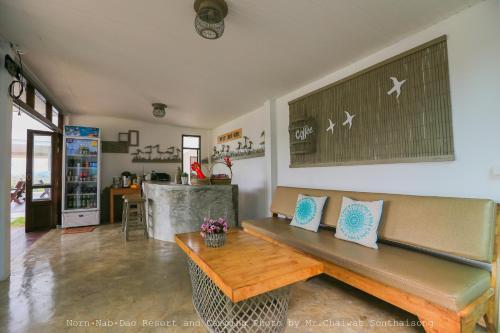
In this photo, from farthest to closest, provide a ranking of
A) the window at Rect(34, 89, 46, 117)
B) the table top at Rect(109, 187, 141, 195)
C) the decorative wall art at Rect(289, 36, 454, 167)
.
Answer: the table top at Rect(109, 187, 141, 195), the window at Rect(34, 89, 46, 117), the decorative wall art at Rect(289, 36, 454, 167)

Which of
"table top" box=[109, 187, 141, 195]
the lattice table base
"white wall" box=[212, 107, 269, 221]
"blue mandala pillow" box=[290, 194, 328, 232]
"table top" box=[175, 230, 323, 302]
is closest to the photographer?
"table top" box=[175, 230, 323, 302]

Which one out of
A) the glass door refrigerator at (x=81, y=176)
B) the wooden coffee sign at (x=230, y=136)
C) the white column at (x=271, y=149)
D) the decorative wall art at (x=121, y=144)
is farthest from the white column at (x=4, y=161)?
the wooden coffee sign at (x=230, y=136)

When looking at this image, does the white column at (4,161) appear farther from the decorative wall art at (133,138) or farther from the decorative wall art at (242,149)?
the decorative wall art at (242,149)

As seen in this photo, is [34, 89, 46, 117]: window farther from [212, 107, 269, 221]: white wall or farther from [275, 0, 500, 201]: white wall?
[275, 0, 500, 201]: white wall

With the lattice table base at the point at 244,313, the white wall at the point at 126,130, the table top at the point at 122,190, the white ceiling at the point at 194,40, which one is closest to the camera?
the lattice table base at the point at 244,313

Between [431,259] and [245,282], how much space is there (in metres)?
1.55

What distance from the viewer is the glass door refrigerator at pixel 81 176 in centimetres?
485

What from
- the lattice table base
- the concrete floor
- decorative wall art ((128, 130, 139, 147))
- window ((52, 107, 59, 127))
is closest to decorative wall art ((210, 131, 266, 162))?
decorative wall art ((128, 130, 139, 147))

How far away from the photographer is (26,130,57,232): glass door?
4.53 metres

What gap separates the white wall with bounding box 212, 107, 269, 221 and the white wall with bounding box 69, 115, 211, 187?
1.96m

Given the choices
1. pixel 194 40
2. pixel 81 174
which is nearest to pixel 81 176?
pixel 81 174

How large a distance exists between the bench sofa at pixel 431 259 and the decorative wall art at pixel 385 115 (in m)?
0.51

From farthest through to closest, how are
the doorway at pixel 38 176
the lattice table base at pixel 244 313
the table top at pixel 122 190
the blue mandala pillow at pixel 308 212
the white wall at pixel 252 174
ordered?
the table top at pixel 122 190 < the white wall at pixel 252 174 < the doorway at pixel 38 176 < the blue mandala pillow at pixel 308 212 < the lattice table base at pixel 244 313

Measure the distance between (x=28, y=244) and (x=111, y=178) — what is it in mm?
2244
